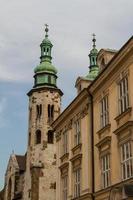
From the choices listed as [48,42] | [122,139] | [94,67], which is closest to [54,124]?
[122,139]

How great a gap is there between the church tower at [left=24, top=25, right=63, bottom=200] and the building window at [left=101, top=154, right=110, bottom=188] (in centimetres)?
3192

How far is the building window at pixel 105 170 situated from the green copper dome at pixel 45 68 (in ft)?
126

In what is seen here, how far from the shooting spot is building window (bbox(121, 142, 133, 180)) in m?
19.6

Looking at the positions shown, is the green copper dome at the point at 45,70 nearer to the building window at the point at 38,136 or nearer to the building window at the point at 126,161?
the building window at the point at 38,136

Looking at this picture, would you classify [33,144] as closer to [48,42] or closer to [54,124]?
[48,42]

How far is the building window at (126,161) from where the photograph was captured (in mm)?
19625

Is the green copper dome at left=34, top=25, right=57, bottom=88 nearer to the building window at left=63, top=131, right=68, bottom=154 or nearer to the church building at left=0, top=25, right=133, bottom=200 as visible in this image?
the church building at left=0, top=25, right=133, bottom=200

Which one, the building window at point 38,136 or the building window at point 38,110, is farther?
the building window at point 38,110

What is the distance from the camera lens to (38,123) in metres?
58.6

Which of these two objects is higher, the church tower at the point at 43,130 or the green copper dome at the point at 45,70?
the green copper dome at the point at 45,70

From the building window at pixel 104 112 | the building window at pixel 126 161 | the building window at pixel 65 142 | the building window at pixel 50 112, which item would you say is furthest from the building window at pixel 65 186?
the building window at pixel 50 112

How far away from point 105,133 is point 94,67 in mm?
32121

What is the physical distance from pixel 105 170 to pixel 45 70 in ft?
128

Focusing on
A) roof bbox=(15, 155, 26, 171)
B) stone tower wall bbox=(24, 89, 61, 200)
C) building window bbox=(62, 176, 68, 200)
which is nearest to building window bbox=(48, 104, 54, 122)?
stone tower wall bbox=(24, 89, 61, 200)
